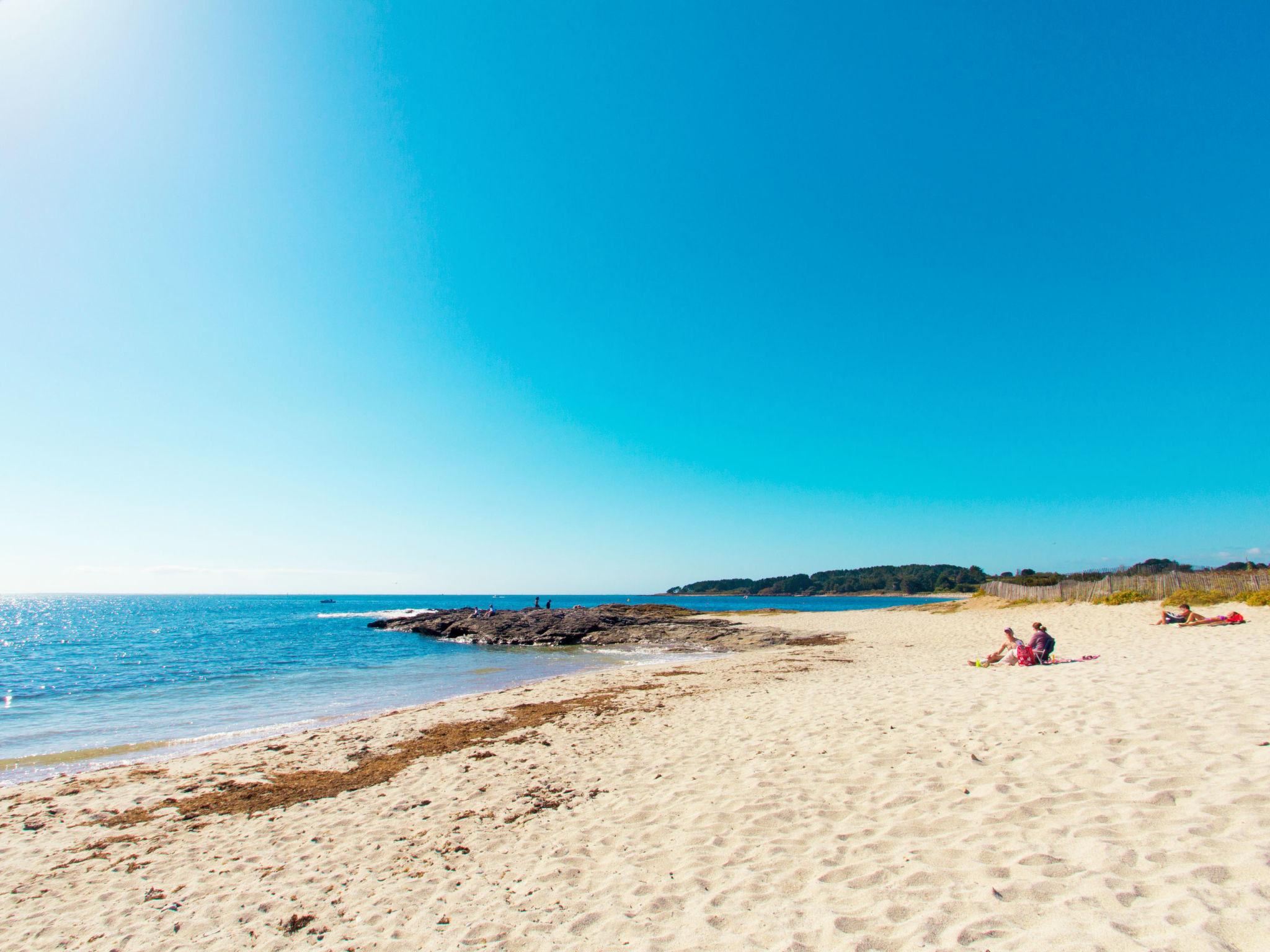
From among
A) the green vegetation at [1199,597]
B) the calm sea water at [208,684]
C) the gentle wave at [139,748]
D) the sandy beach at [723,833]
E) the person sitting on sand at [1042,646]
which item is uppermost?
the green vegetation at [1199,597]

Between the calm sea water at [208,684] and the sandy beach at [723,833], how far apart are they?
3.94 meters

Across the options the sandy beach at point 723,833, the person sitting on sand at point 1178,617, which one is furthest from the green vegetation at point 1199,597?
the sandy beach at point 723,833

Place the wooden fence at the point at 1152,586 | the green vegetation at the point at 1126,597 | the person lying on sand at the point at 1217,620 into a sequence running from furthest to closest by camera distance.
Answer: the green vegetation at the point at 1126,597 → the wooden fence at the point at 1152,586 → the person lying on sand at the point at 1217,620

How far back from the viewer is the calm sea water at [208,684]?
13852 mm

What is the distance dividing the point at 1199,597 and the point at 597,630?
3202 cm

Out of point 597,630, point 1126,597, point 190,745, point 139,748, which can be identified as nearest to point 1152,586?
point 1126,597

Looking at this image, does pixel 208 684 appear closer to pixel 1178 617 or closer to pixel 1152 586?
pixel 1178 617

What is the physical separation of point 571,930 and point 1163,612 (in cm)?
2615

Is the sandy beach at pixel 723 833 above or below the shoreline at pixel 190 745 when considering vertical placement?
above

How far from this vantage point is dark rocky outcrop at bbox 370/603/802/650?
36.3 m

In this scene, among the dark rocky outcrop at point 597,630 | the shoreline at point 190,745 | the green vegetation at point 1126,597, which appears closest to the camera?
the shoreline at point 190,745

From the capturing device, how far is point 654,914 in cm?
465

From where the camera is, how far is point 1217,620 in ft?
64.4

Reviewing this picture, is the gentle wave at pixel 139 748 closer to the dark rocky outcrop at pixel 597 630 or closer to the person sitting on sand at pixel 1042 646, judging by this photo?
the person sitting on sand at pixel 1042 646
